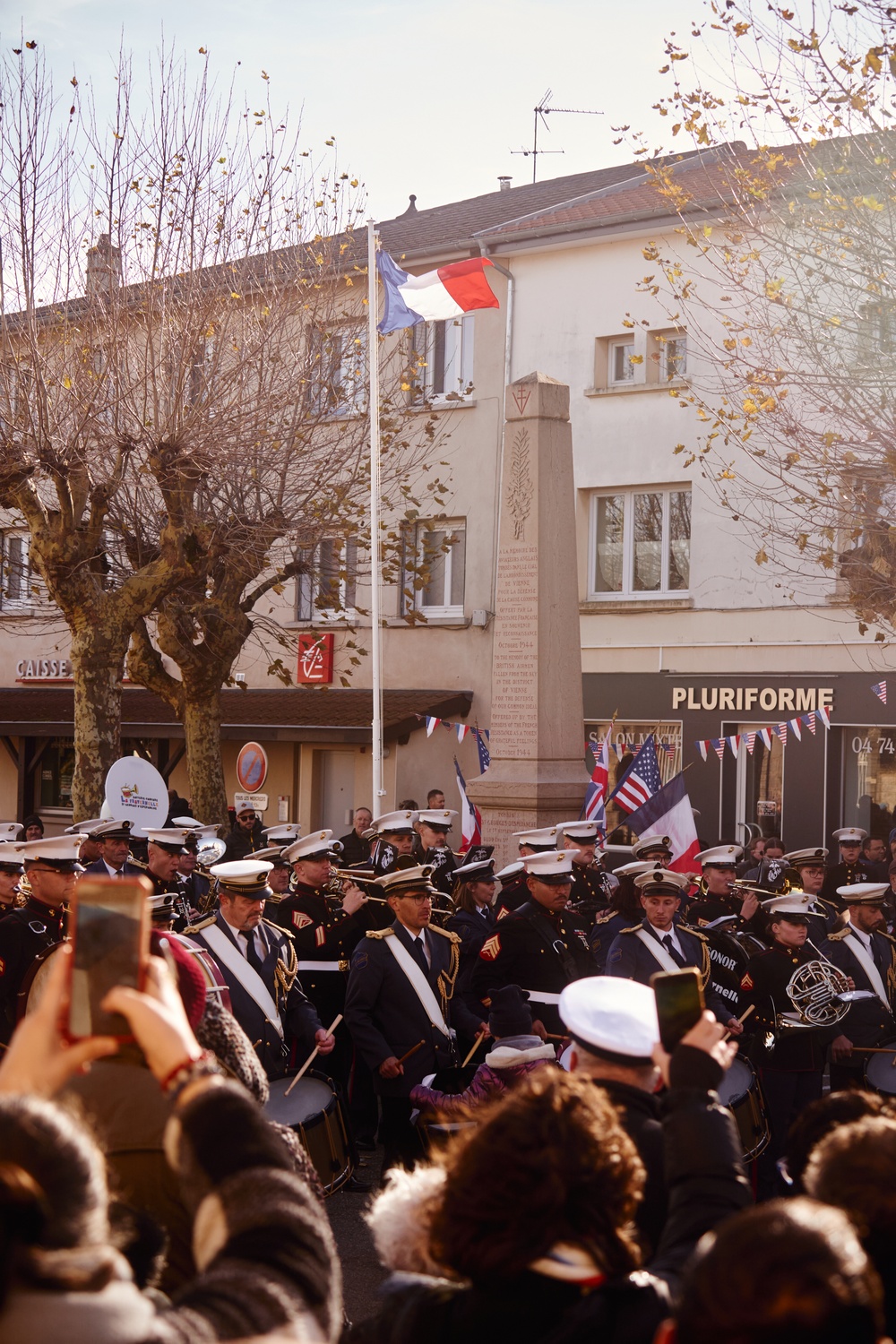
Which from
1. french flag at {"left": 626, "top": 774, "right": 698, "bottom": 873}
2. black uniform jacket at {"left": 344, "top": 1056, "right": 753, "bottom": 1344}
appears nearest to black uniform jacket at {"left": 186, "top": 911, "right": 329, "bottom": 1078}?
black uniform jacket at {"left": 344, "top": 1056, "right": 753, "bottom": 1344}

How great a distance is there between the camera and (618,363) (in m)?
23.4

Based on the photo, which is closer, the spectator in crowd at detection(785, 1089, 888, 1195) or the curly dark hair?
the curly dark hair

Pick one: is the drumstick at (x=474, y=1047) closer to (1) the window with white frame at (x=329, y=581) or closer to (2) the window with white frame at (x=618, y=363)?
(1) the window with white frame at (x=329, y=581)

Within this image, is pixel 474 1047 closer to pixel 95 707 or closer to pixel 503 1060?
pixel 503 1060

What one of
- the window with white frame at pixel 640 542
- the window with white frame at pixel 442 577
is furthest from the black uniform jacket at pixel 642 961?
the window with white frame at pixel 442 577

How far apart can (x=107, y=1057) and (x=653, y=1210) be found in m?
1.17

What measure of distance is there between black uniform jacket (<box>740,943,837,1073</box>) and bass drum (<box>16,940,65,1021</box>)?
391 cm

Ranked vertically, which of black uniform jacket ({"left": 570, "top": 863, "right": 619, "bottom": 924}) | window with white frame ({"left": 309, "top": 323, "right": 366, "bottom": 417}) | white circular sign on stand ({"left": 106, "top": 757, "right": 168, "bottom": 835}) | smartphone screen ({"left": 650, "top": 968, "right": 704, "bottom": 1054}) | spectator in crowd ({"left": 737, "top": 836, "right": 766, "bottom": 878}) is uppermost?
window with white frame ({"left": 309, "top": 323, "right": 366, "bottom": 417})

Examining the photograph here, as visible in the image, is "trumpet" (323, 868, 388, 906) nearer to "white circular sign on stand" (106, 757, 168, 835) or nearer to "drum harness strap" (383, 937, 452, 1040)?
"white circular sign on stand" (106, 757, 168, 835)

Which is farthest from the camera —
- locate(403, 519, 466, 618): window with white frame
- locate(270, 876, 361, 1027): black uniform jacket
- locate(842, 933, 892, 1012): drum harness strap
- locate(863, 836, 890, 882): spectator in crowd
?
locate(403, 519, 466, 618): window with white frame

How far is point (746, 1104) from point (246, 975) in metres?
2.57

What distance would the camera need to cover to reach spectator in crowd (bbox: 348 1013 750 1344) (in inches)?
89.3

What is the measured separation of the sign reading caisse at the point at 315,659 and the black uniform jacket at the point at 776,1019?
17315mm

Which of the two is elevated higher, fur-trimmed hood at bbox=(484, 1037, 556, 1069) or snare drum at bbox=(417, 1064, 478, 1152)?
fur-trimmed hood at bbox=(484, 1037, 556, 1069)
